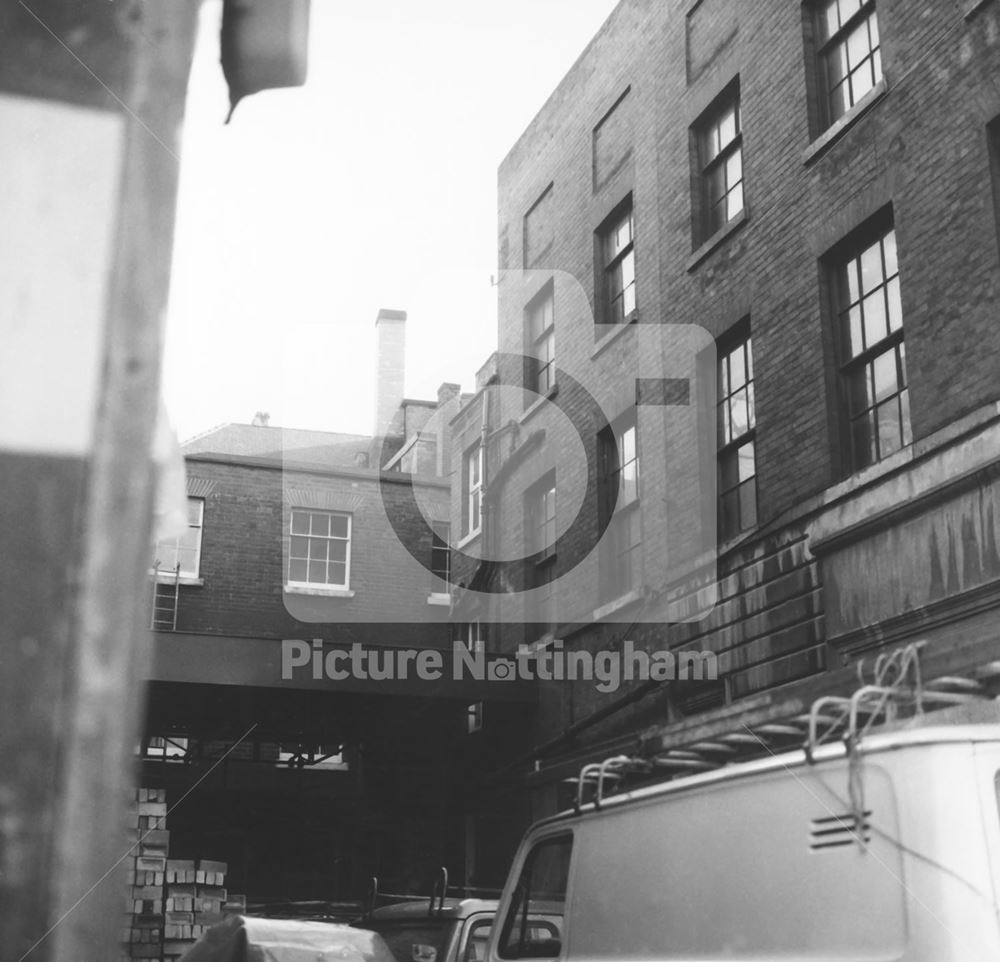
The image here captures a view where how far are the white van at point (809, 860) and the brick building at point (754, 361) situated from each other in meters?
4.83

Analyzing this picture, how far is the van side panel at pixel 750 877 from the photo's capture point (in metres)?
3.87

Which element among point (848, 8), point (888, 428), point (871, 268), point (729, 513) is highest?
point (848, 8)

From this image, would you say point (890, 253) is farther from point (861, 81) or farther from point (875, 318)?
point (861, 81)

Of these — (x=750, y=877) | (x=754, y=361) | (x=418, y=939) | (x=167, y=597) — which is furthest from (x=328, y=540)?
(x=750, y=877)

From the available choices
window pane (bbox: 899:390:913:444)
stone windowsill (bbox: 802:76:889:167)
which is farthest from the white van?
stone windowsill (bbox: 802:76:889:167)

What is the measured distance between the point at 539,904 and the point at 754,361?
8.02 m

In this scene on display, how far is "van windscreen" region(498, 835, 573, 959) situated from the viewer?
5965 millimetres

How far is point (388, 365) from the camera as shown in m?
37.8

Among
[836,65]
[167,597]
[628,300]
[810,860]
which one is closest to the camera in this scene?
[810,860]

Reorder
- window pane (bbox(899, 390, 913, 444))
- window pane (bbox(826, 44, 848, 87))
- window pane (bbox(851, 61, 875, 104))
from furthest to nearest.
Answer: window pane (bbox(826, 44, 848, 87)), window pane (bbox(851, 61, 875, 104)), window pane (bbox(899, 390, 913, 444))

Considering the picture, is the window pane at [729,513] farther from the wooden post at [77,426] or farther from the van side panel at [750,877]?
the wooden post at [77,426]

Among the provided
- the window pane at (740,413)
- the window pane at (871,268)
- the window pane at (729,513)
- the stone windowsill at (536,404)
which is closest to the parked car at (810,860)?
the window pane at (871,268)

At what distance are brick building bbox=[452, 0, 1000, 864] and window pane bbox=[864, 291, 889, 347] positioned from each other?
30mm

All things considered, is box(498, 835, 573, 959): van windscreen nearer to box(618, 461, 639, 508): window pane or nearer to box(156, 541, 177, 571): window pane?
box(618, 461, 639, 508): window pane
